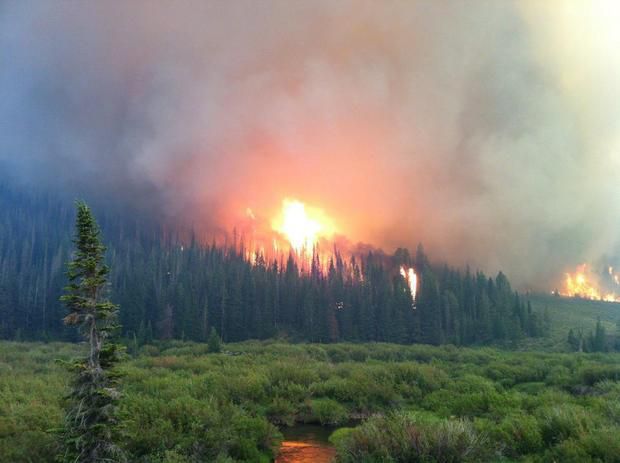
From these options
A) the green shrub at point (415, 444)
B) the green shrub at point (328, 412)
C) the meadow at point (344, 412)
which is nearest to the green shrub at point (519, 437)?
the meadow at point (344, 412)

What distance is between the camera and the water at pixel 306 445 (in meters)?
33.3

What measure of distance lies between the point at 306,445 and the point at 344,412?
978 centimetres

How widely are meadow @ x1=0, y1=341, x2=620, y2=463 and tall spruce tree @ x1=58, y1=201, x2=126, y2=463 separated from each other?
1150mm

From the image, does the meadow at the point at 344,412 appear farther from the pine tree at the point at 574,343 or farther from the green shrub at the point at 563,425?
the pine tree at the point at 574,343

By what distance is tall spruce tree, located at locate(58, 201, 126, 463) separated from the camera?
63.1 ft

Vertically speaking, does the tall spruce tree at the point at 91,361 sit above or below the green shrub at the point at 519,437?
above

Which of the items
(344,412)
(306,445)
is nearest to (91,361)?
(306,445)

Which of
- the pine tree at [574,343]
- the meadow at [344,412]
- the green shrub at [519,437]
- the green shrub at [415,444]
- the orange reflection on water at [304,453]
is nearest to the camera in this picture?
the green shrub at [415,444]

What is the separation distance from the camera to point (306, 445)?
123ft

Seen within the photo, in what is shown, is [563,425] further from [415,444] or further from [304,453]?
[304,453]

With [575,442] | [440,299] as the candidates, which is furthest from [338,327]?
[575,442]

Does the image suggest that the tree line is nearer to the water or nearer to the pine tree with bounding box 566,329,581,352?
the pine tree with bounding box 566,329,581,352

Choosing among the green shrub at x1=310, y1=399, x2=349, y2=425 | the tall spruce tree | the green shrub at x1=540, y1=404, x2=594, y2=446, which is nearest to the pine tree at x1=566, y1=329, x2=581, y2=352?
the green shrub at x1=310, y1=399, x2=349, y2=425

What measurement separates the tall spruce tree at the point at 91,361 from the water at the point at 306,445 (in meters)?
16.1
